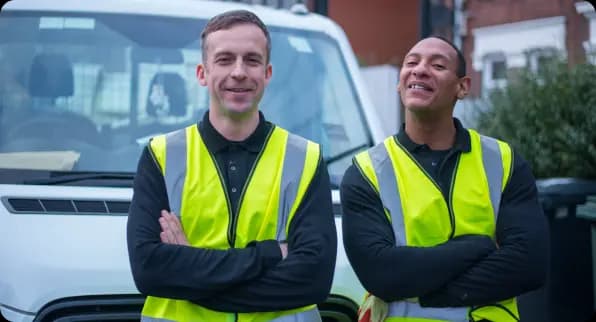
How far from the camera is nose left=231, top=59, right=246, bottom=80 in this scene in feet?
8.54

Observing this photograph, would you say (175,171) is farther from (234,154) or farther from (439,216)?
(439,216)

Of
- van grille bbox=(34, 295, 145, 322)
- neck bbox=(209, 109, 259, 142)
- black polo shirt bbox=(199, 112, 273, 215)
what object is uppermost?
neck bbox=(209, 109, 259, 142)

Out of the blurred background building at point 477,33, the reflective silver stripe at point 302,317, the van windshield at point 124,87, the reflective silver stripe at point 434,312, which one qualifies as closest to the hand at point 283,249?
the reflective silver stripe at point 302,317

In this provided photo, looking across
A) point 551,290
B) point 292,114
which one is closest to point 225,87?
point 292,114

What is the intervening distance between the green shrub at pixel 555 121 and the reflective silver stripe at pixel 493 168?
3.60 metres

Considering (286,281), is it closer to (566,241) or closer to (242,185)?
(242,185)

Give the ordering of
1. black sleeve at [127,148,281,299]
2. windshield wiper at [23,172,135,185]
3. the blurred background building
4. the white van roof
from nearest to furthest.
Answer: black sleeve at [127,148,281,299] < windshield wiper at [23,172,135,185] < the white van roof < the blurred background building

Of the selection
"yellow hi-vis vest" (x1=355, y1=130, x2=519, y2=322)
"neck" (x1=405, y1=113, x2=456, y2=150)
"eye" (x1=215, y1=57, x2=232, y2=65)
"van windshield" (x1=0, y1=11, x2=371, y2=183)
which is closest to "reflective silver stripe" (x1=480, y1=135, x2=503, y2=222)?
"yellow hi-vis vest" (x1=355, y1=130, x2=519, y2=322)

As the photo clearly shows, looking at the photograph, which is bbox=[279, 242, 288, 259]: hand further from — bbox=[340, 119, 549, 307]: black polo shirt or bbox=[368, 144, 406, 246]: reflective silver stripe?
bbox=[368, 144, 406, 246]: reflective silver stripe

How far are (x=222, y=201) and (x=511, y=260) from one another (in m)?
0.88

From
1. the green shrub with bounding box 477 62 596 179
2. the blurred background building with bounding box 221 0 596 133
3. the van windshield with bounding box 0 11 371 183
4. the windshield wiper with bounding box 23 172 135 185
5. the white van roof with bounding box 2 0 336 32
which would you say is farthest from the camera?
the blurred background building with bounding box 221 0 596 133

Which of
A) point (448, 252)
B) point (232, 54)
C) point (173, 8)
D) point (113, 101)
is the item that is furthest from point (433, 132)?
point (173, 8)

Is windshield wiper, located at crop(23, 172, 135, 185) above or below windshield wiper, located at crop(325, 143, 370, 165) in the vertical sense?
below

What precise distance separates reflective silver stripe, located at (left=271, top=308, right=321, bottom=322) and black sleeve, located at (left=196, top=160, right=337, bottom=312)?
0.03 m
